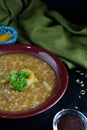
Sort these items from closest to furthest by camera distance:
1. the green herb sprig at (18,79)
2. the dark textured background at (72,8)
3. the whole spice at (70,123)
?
the whole spice at (70,123) < the green herb sprig at (18,79) < the dark textured background at (72,8)

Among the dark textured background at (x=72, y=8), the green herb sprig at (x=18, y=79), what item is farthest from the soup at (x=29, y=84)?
the dark textured background at (x=72, y=8)

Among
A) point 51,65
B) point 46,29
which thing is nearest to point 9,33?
point 46,29

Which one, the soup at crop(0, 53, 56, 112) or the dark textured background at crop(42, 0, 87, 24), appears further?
the dark textured background at crop(42, 0, 87, 24)

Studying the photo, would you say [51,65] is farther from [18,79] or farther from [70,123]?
[70,123]

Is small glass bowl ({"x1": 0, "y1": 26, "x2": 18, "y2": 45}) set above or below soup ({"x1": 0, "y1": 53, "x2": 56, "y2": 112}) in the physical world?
above

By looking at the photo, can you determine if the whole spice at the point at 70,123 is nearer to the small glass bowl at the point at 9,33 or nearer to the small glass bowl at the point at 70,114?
the small glass bowl at the point at 70,114

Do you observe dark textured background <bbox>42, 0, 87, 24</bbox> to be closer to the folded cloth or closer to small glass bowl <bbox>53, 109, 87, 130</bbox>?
the folded cloth

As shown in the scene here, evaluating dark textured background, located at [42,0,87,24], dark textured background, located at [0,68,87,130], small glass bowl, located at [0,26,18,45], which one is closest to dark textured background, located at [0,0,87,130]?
dark textured background, located at [0,68,87,130]
